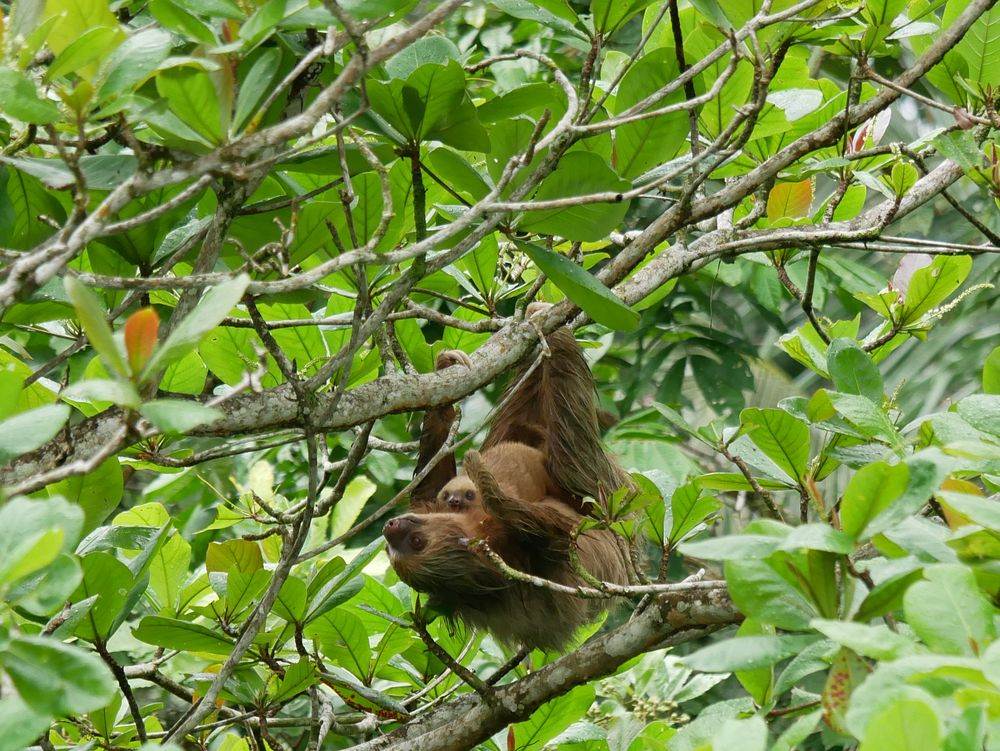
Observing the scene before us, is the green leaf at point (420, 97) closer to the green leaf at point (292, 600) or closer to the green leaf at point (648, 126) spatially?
the green leaf at point (648, 126)

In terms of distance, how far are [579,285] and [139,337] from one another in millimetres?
1171

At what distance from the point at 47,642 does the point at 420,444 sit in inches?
89.7

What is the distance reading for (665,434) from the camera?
5309 millimetres

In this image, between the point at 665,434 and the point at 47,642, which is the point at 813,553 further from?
the point at 665,434

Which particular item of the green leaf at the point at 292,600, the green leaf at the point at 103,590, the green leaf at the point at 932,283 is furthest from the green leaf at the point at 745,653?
the green leaf at the point at 932,283

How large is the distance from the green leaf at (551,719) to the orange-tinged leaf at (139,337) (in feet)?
6.75

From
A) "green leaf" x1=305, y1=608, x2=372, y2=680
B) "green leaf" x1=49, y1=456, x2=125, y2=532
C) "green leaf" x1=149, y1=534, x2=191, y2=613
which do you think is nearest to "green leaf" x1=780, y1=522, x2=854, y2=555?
"green leaf" x1=49, y1=456, x2=125, y2=532

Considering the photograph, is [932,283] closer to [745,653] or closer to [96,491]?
[745,653]

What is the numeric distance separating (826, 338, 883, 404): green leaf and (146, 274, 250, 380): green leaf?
4.93ft

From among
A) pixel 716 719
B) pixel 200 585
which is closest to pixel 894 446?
pixel 716 719

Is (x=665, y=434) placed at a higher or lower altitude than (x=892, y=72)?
lower

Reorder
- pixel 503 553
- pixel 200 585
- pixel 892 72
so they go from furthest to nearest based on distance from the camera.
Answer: pixel 892 72 < pixel 503 553 < pixel 200 585

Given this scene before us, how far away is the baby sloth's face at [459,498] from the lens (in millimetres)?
4250

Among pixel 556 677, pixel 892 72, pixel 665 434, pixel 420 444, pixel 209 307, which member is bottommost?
pixel 665 434
